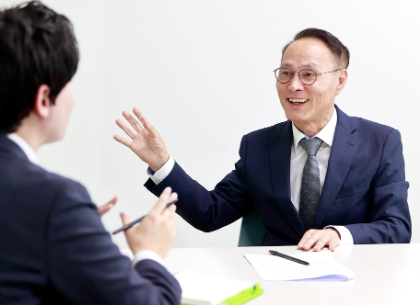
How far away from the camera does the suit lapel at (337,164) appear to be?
2.00 m

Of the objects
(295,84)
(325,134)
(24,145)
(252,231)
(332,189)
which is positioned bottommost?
(252,231)

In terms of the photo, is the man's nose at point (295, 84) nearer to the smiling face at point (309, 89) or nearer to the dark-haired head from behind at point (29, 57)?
the smiling face at point (309, 89)

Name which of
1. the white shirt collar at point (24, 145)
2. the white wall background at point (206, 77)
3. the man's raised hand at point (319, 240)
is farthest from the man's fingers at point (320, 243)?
the white wall background at point (206, 77)

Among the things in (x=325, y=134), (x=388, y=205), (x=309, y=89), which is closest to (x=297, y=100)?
(x=309, y=89)

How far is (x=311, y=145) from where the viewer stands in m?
2.11

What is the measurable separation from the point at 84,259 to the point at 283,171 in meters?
1.46

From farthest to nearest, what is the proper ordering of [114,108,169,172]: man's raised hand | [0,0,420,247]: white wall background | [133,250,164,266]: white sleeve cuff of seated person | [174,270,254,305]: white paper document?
[0,0,420,247]: white wall background
[114,108,169,172]: man's raised hand
[174,270,254,305]: white paper document
[133,250,164,266]: white sleeve cuff of seated person

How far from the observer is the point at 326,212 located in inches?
78.5

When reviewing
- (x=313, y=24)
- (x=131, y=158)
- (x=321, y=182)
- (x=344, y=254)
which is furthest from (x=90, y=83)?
(x=344, y=254)

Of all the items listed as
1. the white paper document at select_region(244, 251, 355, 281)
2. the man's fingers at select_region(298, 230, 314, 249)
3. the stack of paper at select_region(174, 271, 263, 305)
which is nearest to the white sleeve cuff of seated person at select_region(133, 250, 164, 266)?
the stack of paper at select_region(174, 271, 263, 305)

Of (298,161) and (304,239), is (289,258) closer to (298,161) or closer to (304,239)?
(304,239)

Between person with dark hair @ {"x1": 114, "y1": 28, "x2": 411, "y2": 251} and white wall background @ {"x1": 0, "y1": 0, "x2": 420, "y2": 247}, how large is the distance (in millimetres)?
839

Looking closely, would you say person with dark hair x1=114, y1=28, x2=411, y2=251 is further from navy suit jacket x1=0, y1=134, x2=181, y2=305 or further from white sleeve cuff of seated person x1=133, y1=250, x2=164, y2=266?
navy suit jacket x1=0, y1=134, x2=181, y2=305

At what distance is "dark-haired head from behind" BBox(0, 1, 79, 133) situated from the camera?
79cm
